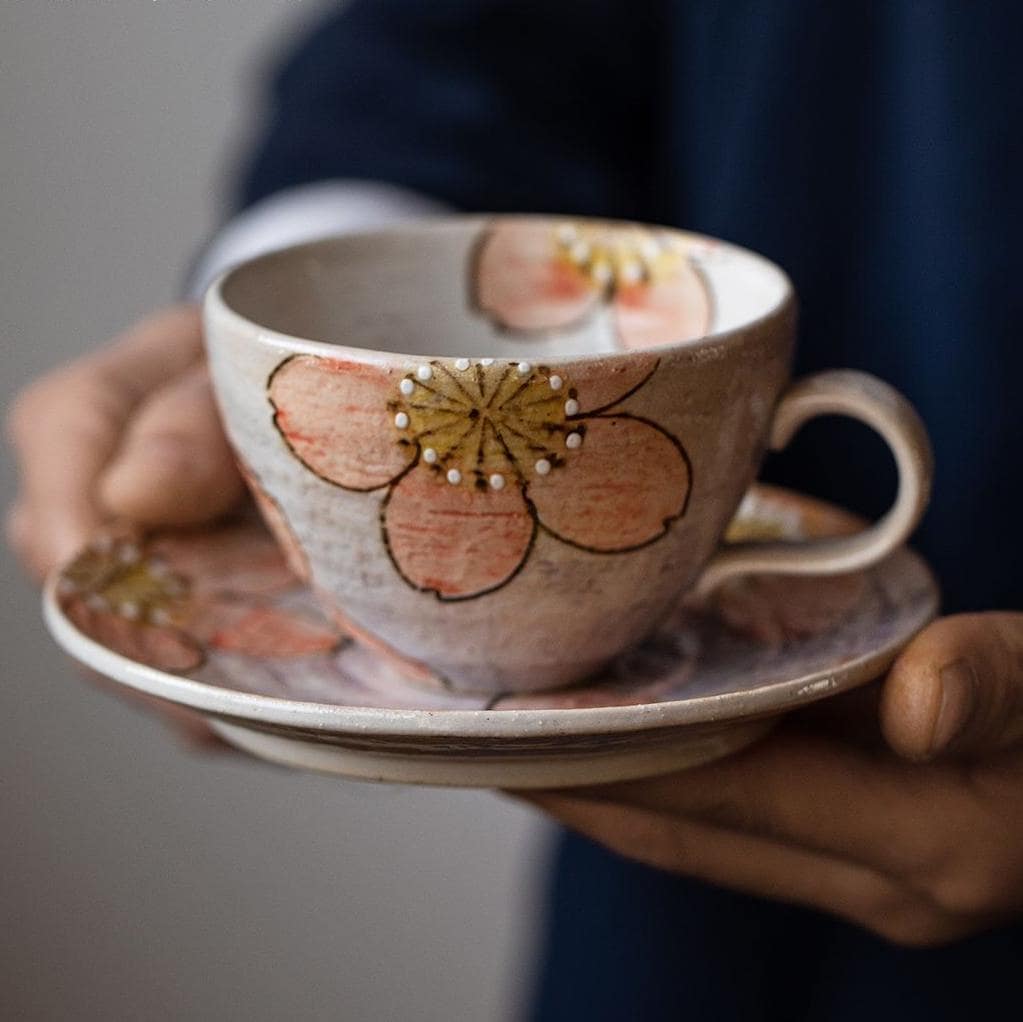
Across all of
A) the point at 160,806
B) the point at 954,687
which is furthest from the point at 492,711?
the point at 160,806

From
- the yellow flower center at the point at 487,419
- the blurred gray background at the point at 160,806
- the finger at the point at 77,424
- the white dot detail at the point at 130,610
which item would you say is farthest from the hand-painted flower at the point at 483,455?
the blurred gray background at the point at 160,806

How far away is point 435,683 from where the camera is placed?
1.59 feet

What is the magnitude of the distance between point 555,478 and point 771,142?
430 mm

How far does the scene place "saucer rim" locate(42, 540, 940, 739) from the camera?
360 millimetres

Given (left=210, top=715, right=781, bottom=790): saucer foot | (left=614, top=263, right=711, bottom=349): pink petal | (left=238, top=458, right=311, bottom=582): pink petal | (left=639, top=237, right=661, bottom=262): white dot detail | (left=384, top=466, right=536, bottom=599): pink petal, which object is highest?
(left=639, top=237, right=661, bottom=262): white dot detail

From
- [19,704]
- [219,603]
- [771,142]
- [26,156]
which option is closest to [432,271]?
[219,603]

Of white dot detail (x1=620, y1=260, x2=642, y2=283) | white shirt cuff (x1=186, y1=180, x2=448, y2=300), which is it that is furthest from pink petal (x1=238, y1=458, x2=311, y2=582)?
white shirt cuff (x1=186, y1=180, x2=448, y2=300)

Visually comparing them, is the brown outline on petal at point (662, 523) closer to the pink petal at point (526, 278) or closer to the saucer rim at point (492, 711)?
the saucer rim at point (492, 711)

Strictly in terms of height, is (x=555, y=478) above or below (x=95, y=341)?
above

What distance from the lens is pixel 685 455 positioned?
0.43m

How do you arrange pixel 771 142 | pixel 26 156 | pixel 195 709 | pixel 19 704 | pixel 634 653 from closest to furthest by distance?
1. pixel 195 709
2. pixel 634 653
3. pixel 771 142
4. pixel 26 156
5. pixel 19 704

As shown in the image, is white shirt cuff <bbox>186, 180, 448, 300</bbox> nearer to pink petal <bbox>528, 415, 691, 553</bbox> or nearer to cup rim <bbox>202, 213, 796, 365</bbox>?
cup rim <bbox>202, 213, 796, 365</bbox>

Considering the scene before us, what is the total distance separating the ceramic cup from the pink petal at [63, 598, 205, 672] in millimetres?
52

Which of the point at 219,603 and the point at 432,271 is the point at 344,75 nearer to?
the point at 432,271
